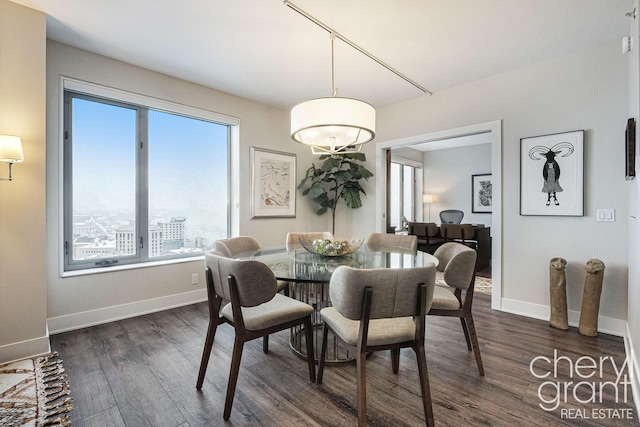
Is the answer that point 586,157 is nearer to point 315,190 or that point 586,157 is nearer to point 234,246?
point 315,190

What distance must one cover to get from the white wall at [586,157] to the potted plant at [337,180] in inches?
52.9

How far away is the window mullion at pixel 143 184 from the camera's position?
3.28 metres

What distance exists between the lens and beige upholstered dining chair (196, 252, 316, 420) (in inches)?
62.1

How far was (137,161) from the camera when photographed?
3.27 meters

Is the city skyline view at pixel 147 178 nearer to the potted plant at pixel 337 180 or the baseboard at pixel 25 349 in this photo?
the baseboard at pixel 25 349

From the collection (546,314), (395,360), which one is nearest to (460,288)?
(395,360)

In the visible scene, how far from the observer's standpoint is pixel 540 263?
123 inches

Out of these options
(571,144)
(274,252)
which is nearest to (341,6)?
(274,252)

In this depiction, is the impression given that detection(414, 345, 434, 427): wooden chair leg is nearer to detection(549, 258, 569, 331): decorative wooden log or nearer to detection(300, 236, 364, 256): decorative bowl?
detection(300, 236, 364, 256): decorative bowl

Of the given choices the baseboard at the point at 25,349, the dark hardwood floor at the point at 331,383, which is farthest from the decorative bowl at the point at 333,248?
the baseboard at the point at 25,349

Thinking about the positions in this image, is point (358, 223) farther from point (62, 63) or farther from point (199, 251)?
point (62, 63)

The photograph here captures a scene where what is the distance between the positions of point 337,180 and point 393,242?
69.6 inches

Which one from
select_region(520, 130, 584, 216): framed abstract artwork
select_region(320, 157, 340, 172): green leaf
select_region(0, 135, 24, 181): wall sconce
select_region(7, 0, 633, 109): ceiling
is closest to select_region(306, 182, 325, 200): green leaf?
select_region(320, 157, 340, 172): green leaf

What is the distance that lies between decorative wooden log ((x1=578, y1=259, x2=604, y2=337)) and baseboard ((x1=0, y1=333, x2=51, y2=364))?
4416 millimetres
